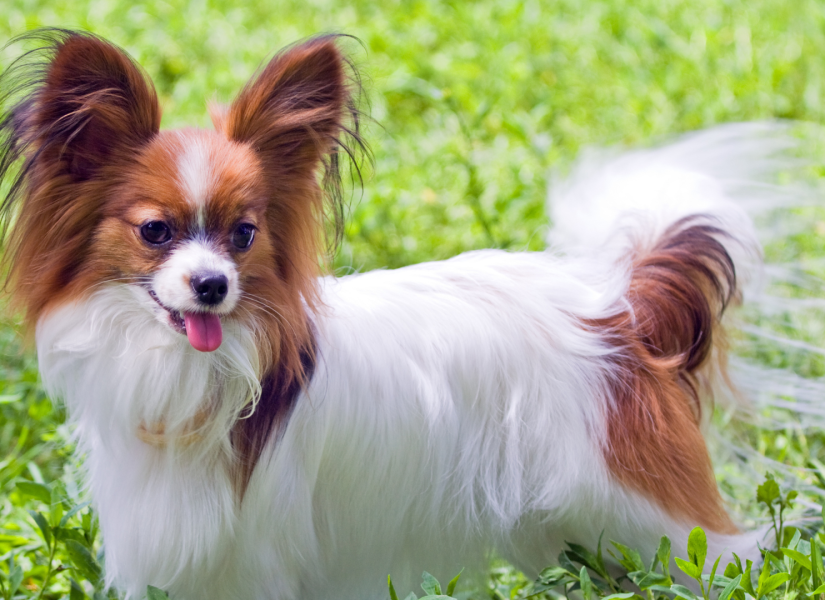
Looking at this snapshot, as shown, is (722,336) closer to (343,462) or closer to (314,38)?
(343,462)

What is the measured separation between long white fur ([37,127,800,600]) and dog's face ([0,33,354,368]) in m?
0.10

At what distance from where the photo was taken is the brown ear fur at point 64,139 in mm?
2117

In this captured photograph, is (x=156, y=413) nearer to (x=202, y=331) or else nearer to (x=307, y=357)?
(x=202, y=331)

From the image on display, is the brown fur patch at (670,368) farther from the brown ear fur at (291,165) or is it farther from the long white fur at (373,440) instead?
the brown ear fur at (291,165)

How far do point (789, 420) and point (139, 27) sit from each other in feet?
17.2

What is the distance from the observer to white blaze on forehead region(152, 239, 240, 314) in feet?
6.73

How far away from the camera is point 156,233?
2.11 metres

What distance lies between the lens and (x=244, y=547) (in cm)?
239

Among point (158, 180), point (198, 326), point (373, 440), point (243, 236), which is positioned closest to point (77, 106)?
point (158, 180)

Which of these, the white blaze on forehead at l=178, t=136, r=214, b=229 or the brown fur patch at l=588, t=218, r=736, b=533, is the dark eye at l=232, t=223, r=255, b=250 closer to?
the white blaze on forehead at l=178, t=136, r=214, b=229

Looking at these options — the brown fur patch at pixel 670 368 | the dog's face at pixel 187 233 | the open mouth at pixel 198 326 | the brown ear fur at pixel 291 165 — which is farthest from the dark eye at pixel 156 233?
the brown fur patch at pixel 670 368

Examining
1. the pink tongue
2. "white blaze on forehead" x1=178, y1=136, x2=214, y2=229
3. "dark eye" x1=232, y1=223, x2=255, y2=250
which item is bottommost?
the pink tongue

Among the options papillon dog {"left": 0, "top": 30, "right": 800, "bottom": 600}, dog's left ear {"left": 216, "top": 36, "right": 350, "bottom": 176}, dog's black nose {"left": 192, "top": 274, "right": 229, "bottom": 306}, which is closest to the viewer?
dog's black nose {"left": 192, "top": 274, "right": 229, "bottom": 306}

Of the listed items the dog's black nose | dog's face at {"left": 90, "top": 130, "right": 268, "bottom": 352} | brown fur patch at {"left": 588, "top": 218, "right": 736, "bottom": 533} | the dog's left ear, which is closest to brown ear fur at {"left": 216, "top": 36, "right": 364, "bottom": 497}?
the dog's left ear
